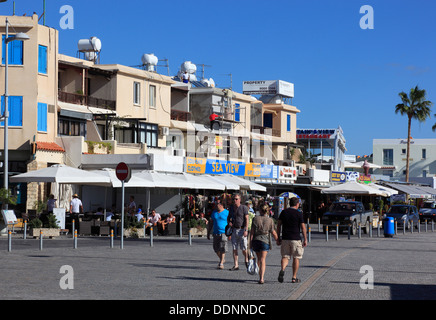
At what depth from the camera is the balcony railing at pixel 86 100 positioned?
48.0 m

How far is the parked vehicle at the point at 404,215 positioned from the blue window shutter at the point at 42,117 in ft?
67.5

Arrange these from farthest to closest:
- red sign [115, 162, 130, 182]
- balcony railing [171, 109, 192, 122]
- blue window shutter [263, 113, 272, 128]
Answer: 1. blue window shutter [263, 113, 272, 128]
2. balcony railing [171, 109, 192, 122]
3. red sign [115, 162, 130, 182]

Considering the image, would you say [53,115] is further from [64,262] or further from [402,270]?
[402,270]

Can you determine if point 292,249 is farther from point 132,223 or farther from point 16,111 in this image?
point 16,111

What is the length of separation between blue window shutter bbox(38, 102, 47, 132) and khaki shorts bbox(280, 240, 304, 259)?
1165 inches

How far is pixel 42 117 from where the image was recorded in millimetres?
43719

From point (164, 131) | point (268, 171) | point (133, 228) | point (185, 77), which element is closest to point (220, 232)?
point (133, 228)

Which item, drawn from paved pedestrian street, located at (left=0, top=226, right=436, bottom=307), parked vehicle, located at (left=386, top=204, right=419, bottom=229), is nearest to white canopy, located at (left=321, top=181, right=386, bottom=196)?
parked vehicle, located at (left=386, top=204, right=419, bottom=229)

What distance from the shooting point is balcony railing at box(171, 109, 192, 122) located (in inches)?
2379

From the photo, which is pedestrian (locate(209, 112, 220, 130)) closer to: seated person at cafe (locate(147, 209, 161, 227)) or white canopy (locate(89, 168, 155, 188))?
seated person at cafe (locate(147, 209, 161, 227))

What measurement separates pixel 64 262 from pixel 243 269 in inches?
173

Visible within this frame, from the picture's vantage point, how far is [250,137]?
7106 centimetres

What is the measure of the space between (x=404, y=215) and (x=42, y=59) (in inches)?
890
